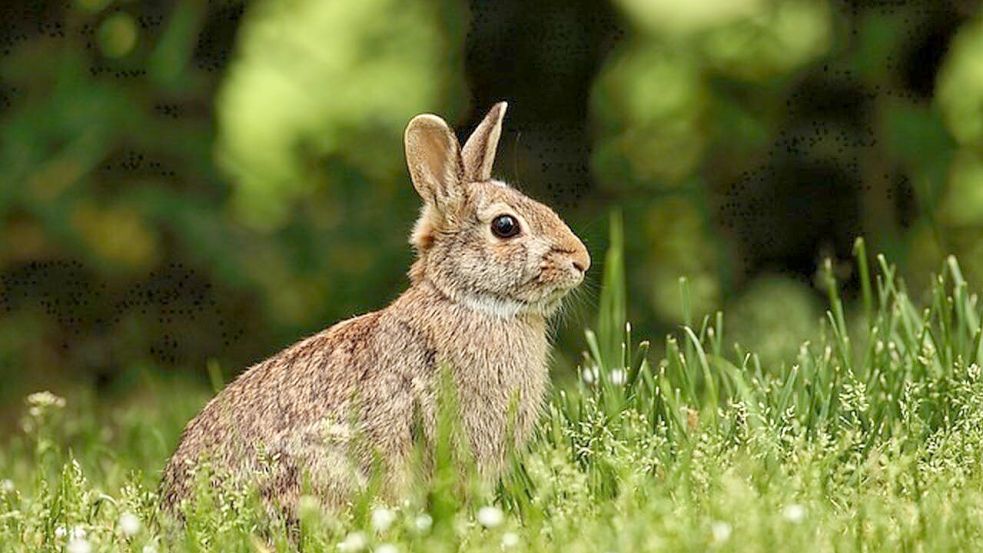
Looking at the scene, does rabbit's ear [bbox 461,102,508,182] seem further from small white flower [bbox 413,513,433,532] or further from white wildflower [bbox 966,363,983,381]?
white wildflower [bbox 966,363,983,381]

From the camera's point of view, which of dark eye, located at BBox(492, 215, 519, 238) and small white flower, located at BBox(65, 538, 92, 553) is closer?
small white flower, located at BBox(65, 538, 92, 553)

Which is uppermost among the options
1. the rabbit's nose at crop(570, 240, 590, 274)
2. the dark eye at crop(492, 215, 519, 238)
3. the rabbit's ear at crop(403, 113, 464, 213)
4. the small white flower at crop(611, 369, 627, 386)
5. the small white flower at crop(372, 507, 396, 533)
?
the rabbit's ear at crop(403, 113, 464, 213)

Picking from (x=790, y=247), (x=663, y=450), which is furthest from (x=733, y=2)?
(x=663, y=450)

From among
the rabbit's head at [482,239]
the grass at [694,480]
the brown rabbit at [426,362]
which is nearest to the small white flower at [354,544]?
the grass at [694,480]

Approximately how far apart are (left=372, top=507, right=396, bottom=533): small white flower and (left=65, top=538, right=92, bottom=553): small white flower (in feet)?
1.97

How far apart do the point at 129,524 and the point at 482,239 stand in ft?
4.18

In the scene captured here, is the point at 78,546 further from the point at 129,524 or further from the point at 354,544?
the point at 354,544

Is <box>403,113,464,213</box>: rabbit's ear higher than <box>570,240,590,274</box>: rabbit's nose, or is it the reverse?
<box>403,113,464,213</box>: rabbit's ear

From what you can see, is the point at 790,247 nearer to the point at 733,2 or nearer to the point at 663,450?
the point at 733,2

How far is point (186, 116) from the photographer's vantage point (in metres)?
7.57

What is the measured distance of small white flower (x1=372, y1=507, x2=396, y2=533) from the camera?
381 centimetres

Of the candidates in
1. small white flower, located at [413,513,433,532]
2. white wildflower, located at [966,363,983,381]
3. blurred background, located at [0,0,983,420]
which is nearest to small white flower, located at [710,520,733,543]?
small white flower, located at [413,513,433,532]

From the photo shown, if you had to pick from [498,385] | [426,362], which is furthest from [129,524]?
[498,385]

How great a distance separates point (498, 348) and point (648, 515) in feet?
3.41
